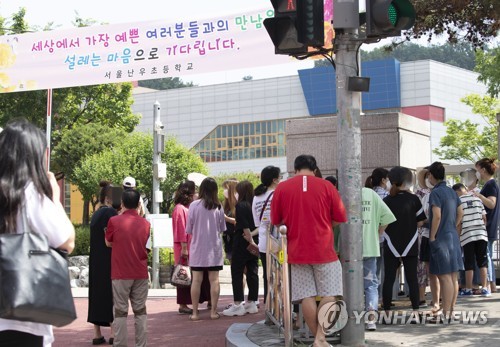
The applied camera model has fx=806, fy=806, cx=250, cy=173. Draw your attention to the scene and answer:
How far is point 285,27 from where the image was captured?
759cm

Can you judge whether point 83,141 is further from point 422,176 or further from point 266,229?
point 266,229

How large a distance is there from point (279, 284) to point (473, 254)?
4639 millimetres

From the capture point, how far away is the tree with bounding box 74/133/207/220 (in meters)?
35.4

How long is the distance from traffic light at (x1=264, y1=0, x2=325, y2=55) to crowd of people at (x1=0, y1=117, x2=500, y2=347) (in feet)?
3.56

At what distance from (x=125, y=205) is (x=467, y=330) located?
3732 mm

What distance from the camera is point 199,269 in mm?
10945

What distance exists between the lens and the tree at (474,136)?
48.2 m

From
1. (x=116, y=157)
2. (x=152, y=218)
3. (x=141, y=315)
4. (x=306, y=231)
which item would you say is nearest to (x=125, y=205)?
(x=141, y=315)

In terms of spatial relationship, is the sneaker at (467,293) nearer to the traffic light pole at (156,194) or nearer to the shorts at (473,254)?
the shorts at (473,254)

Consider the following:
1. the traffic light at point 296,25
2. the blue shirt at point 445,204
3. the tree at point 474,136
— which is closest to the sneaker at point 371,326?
the blue shirt at point 445,204

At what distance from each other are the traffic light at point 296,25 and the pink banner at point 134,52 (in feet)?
20.1

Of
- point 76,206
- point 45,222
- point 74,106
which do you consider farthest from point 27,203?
point 76,206

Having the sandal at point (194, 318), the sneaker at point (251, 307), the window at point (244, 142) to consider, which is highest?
the window at point (244, 142)

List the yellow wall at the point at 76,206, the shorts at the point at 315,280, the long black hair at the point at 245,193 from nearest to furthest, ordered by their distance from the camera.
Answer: the shorts at the point at 315,280 → the long black hair at the point at 245,193 → the yellow wall at the point at 76,206
